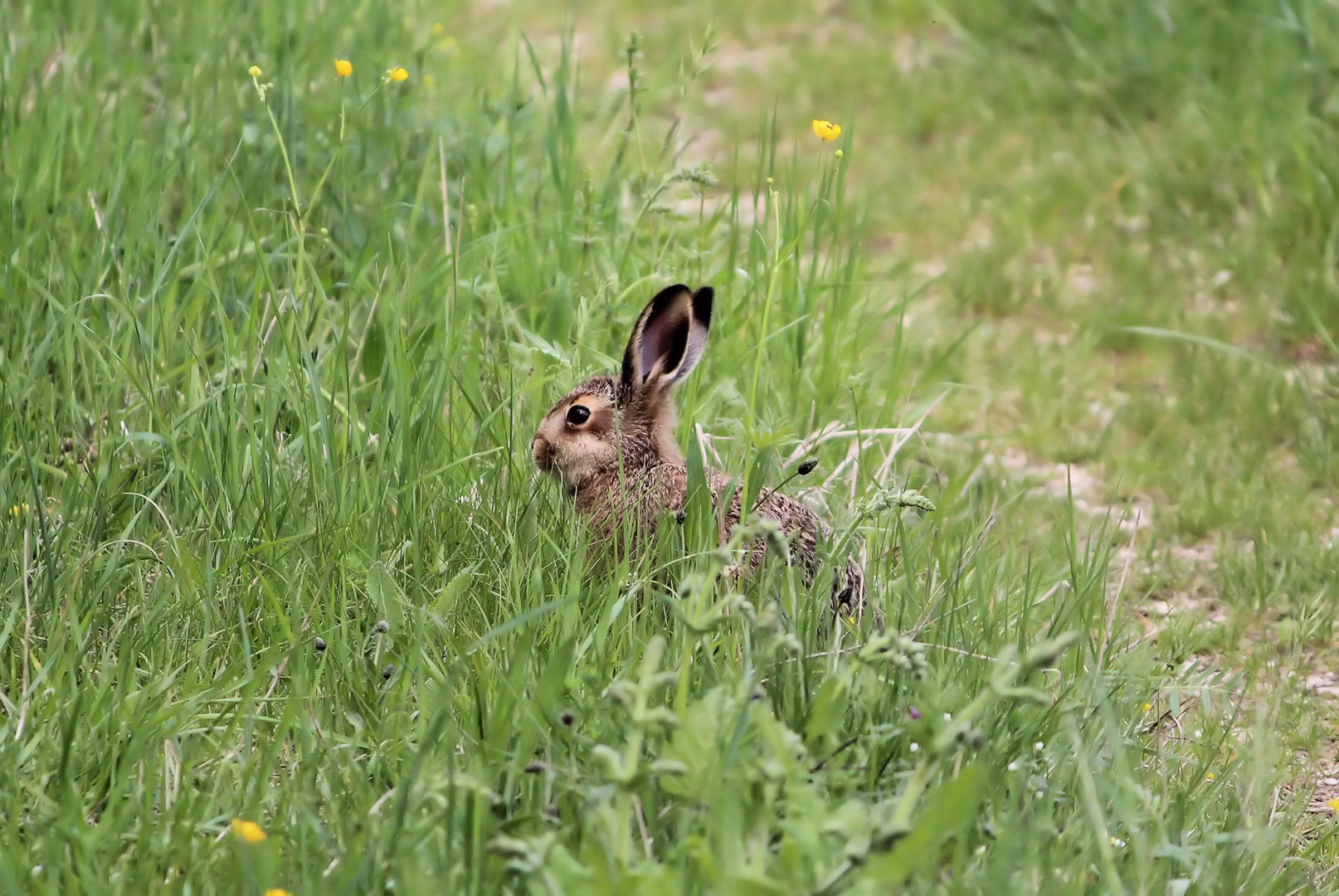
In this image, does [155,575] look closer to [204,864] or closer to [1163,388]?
[204,864]

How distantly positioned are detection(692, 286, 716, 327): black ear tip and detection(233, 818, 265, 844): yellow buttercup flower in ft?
6.39

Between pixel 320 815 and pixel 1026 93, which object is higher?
pixel 1026 93

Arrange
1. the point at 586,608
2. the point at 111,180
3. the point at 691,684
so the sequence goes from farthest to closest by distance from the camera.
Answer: the point at 111,180 → the point at 586,608 → the point at 691,684

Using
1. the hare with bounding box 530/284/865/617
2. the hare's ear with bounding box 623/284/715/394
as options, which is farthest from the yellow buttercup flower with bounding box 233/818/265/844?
the hare's ear with bounding box 623/284/715/394

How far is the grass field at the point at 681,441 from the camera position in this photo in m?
2.76

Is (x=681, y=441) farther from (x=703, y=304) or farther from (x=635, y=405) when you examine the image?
(x=703, y=304)

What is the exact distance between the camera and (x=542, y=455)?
4.21m

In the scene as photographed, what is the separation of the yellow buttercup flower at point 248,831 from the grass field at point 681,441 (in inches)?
1.5

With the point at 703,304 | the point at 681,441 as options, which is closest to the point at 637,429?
the point at 681,441

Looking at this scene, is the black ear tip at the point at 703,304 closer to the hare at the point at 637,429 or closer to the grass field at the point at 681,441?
the hare at the point at 637,429

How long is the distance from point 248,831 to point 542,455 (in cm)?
179

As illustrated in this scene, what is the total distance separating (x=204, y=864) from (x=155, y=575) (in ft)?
3.42

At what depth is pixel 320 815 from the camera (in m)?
2.92

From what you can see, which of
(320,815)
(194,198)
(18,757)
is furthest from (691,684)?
(194,198)
